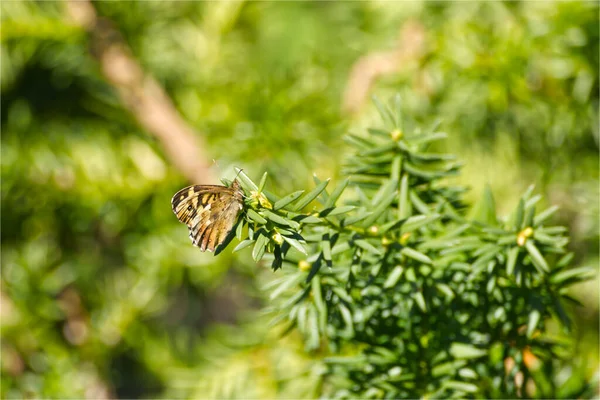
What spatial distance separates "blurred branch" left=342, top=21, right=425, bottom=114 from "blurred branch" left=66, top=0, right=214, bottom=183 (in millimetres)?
198

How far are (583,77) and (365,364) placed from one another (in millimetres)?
399

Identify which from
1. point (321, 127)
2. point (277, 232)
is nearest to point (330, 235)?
point (277, 232)

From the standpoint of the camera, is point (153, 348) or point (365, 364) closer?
point (365, 364)

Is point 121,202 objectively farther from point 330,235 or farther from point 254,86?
point 330,235

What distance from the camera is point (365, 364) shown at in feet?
1.18

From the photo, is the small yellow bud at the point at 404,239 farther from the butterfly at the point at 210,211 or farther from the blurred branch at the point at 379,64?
the blurred branch at the point at 379,64

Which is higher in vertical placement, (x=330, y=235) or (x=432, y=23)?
(x=432, y=23)

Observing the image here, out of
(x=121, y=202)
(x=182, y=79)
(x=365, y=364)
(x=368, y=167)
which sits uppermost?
(x=182, y=79)

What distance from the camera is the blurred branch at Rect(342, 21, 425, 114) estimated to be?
25.5 inches

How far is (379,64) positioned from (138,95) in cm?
30

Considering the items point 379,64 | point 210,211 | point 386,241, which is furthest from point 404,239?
point 379,64

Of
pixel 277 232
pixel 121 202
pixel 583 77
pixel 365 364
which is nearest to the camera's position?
pixel 277 232

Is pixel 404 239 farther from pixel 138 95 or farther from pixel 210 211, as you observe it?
pixel 138 95

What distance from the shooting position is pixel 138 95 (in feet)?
2.28
